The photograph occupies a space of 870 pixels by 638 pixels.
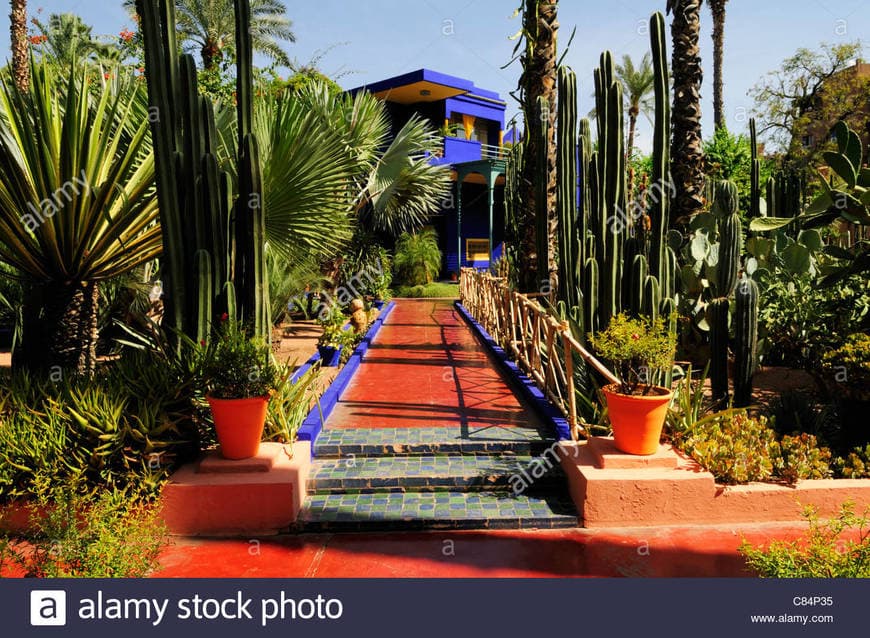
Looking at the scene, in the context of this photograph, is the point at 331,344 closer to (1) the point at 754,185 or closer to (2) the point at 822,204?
(2) the point at 822,204

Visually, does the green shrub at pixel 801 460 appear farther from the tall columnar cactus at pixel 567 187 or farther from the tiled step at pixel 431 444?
the tall columnar cactus at pixel 567 187

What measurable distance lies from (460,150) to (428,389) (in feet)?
57.7

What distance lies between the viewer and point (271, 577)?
143 inches

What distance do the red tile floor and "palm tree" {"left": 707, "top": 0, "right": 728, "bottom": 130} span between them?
2027 centimetres

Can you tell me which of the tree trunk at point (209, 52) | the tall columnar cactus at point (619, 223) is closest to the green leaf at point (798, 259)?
the tall columnar cactus at point (619, 223)

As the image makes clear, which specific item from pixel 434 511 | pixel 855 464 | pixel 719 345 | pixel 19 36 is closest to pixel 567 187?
pixel 719 345

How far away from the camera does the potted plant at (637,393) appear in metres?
4.25

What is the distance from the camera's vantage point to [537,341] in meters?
6.67

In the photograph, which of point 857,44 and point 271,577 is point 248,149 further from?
point 857,44

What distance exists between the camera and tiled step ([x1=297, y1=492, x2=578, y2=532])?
4.21 metres

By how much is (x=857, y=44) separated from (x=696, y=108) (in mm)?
18720

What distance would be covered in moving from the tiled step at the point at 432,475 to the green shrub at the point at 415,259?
15.4 metres

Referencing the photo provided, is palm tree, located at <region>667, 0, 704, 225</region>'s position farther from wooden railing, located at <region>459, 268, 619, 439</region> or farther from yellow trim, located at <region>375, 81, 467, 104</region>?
yellow trim, located at <region>375, 81, 467, 104</region>

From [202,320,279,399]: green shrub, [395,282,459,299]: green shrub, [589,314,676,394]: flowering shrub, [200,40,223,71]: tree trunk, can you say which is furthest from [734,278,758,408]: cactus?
[200,40,223,71]: tree trunk
